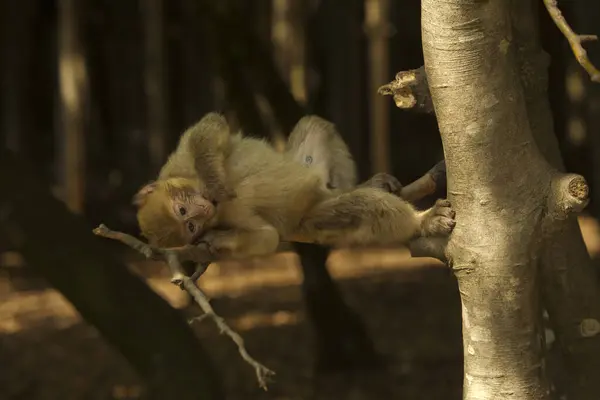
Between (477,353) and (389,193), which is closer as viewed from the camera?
(477,353)

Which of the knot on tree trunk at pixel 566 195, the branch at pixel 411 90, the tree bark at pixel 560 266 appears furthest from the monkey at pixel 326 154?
the knot on tree trunk at pixel 566 195

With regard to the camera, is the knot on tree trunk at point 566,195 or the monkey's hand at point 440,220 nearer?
the knot on tree trunk at point 566,195

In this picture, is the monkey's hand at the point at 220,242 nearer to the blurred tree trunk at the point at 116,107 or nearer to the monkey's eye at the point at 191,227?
the monkey's eye at the point at 191,227

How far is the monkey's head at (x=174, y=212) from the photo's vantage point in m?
4.00

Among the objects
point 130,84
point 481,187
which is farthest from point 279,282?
point 481,187

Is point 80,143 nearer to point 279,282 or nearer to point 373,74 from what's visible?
point 279,282

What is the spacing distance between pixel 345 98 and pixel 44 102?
12.2 ft

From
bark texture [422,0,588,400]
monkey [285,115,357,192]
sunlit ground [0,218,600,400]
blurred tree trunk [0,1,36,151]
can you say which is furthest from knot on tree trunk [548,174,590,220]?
blurred tree trunk [0,1,36,151]

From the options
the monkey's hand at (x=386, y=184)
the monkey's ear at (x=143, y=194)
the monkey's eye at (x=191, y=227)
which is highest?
the monkey's hand at (x=386, y=184)

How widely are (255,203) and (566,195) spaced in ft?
4.40

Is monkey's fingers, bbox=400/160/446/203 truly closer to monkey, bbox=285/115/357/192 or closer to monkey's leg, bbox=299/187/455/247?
monkey's leg, bbox=299/187/455/247

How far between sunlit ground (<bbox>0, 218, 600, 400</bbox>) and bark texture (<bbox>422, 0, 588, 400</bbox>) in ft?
12.1

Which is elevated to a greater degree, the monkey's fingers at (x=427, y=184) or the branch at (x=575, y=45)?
the branch at (x=575, y=45)

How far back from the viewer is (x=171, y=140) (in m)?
11.7
